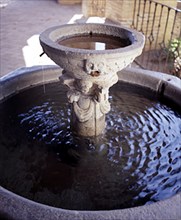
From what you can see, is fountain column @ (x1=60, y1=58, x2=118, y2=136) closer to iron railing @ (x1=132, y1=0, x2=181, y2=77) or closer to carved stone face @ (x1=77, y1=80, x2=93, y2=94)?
carved stone face @ (x1=77, y1=80, x2=93, y2=94)

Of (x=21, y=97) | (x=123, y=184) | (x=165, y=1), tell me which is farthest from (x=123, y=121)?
(x=165, y=1)

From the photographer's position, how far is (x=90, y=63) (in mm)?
2045

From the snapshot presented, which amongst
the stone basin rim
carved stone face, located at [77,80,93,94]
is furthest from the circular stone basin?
the stone basin rim

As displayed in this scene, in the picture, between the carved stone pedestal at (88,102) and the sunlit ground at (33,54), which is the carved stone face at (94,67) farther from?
the sunlit ground at (33,54)

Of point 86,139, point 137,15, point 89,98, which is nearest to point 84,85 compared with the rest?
point 89,98

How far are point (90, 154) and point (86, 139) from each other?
7.2 inches

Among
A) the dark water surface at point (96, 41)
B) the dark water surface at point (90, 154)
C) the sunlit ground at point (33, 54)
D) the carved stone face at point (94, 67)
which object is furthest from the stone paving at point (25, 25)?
the carved stone face at point (94, 67)

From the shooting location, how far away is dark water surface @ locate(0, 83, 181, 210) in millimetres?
2121

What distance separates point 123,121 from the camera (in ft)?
9.80

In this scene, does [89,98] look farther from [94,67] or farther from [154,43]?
[154,43]

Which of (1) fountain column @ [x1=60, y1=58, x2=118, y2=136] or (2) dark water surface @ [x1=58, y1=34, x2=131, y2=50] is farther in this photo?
(2) dark water surface @ [x1=58, y1=34, x2=131, y2=50]

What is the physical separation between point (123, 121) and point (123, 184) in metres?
0.88

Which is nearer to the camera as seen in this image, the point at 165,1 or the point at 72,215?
the point at 72,215

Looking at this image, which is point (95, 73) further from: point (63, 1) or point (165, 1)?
point (63, 1)
